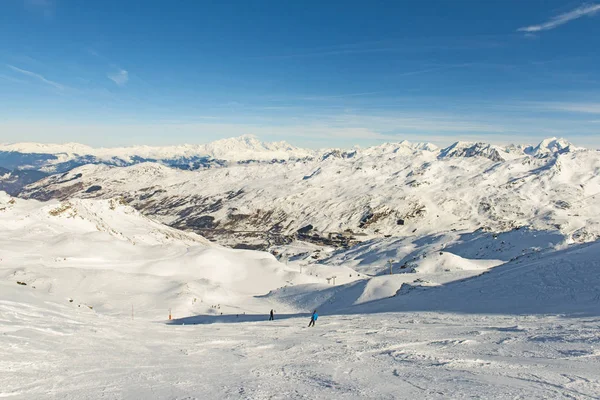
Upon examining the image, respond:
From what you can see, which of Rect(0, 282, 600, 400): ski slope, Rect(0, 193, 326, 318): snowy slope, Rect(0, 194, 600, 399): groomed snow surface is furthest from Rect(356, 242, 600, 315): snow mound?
Rect(0, 193, 326, 318): snowy slope

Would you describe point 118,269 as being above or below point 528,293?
above

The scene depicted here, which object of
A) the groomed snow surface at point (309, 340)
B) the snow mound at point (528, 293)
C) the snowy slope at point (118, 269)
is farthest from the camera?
the snowy slope at point (118, 269)

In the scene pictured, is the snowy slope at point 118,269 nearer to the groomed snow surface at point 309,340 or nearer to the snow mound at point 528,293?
the groomed snow surface at point 309,340

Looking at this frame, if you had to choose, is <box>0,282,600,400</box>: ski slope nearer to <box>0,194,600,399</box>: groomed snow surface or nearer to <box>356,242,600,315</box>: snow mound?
<box>0,194,600,399</box>: groomed snow surface

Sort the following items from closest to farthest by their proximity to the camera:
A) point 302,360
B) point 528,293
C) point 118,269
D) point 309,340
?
point 302,360 < point 309,340 < point 528,293 < point 118,269

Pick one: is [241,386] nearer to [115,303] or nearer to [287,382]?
[287,382]

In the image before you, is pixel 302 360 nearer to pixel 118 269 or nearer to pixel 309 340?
pixel 309 340

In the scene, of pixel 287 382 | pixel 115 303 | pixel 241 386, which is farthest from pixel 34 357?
pixel 115 303

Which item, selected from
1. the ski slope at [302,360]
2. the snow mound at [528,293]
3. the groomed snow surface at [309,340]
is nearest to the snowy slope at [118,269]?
the groomed snow surface at [309,340]

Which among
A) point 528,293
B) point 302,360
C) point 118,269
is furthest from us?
point 118,269

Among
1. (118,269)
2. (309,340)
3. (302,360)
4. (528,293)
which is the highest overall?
(118,269)

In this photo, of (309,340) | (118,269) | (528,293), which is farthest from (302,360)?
(118,269)
